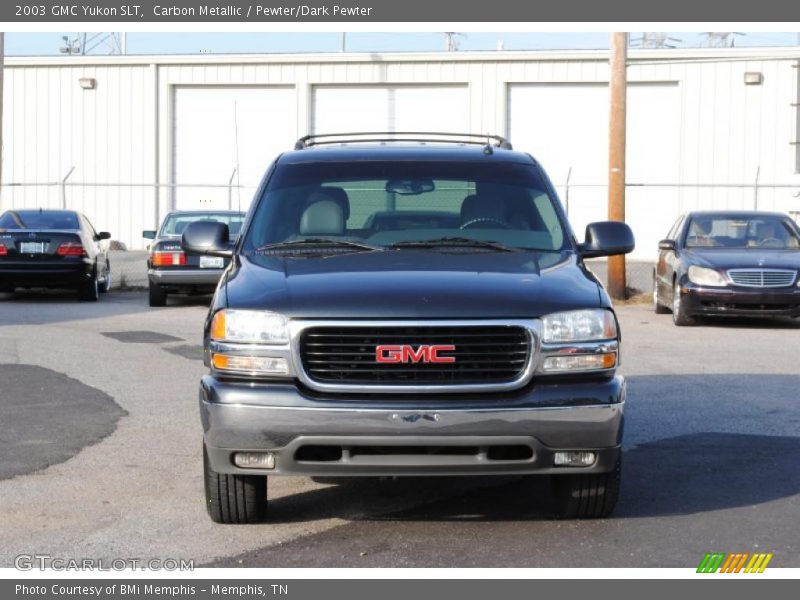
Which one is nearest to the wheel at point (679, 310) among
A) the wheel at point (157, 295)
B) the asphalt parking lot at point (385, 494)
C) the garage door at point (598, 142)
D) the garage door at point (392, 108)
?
the asphalt parking lot at point (385, 494)

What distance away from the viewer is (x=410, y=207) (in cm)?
774

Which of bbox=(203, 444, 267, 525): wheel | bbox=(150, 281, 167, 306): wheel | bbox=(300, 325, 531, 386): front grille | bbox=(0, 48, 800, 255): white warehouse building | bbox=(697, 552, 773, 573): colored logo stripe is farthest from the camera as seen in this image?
bbox=(0, 48, 800, 255): white warehouse building

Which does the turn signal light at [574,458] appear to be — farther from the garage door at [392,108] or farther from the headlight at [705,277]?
the garage door at [392,108]

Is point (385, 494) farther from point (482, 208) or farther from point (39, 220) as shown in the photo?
point (39, 220)

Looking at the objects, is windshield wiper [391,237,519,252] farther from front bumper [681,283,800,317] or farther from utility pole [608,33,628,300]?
utility pole [608,33,628,300]

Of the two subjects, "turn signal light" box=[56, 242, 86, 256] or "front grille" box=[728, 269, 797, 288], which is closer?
"front grille" box=[728, 269, 797, 288]

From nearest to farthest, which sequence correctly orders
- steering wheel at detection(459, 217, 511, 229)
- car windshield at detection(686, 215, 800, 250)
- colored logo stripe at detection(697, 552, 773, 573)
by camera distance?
1. colored logo stripe at detection(697, 552, 773, 573)
2. steering wheel at detection(459, 217, 511, 229)
3. car windshield at detection(686, 215, 800, 250)

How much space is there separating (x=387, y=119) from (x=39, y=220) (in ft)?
53.5

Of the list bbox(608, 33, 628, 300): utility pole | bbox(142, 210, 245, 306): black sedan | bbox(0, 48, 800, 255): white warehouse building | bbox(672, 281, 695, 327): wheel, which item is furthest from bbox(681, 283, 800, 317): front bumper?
bbox(0, 48, 800, 255): white warehouse building

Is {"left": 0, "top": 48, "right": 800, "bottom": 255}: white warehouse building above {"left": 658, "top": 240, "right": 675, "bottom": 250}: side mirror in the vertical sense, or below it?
above

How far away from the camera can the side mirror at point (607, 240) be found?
7.80 m

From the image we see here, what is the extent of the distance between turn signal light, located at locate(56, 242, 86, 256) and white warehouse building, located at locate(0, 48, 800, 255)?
12.5 meters

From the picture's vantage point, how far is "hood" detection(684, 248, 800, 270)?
1770 cm
